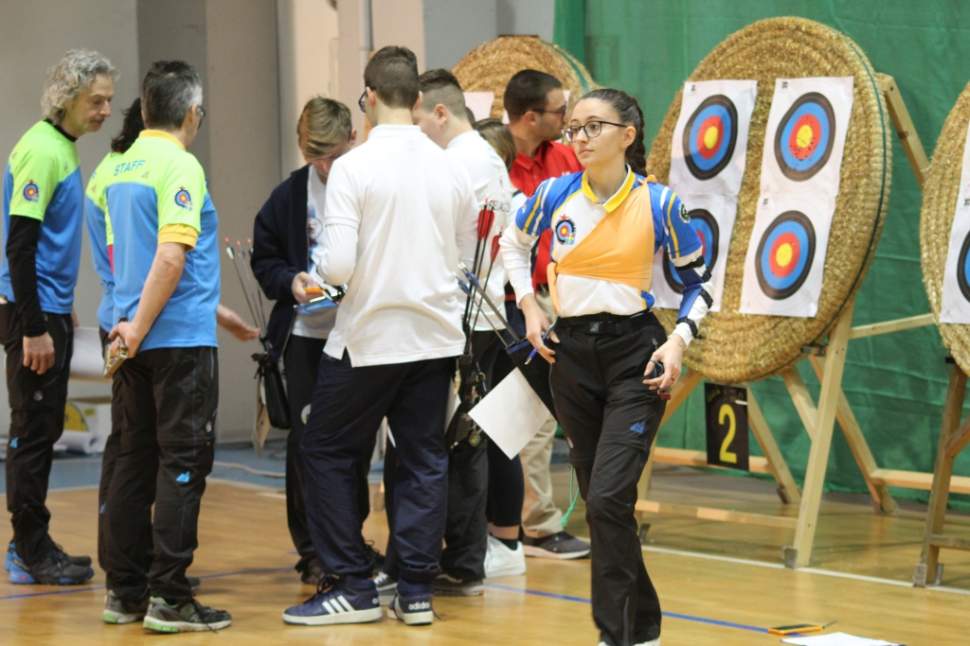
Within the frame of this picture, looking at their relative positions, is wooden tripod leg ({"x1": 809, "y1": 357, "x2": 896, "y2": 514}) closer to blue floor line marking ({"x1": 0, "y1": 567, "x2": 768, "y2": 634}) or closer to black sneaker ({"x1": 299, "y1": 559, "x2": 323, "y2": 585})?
blue floor line marking ({"x1": 0, "y1": 567, "x2": 768, "y2": 634})

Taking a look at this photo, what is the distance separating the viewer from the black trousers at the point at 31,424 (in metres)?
4.29

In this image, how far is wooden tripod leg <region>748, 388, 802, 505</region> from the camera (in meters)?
5.41

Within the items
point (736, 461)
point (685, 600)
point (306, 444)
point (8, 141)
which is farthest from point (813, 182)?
point (8, 141)

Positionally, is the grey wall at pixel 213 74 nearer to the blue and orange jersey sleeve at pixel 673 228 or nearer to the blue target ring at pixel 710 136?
the blue target ring at pixel 710 136

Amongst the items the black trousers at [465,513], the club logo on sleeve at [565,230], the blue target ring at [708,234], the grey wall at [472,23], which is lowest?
the black trousers at [465,513]

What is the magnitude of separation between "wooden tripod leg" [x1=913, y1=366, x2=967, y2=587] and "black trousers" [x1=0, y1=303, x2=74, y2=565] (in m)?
2.45

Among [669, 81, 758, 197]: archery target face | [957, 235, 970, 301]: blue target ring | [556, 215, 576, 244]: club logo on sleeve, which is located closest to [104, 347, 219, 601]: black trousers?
[556, 215, 576, 244]: club logo on sleeve

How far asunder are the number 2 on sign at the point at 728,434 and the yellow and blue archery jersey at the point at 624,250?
155 centimetres

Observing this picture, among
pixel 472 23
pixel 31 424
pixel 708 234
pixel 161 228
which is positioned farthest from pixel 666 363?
pixel 472 23

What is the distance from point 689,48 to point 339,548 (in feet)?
10.6

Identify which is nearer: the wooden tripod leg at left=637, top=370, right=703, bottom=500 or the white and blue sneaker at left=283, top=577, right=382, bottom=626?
the white and blue sneaker at left=283, top=577, right=382, bottom=626

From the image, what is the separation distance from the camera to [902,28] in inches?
→ 223

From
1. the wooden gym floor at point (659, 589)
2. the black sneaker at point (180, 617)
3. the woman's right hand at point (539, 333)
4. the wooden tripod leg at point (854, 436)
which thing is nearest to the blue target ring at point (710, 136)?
the wooden tripod leg at point (854, 436)

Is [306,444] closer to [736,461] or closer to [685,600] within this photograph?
[685,600]
